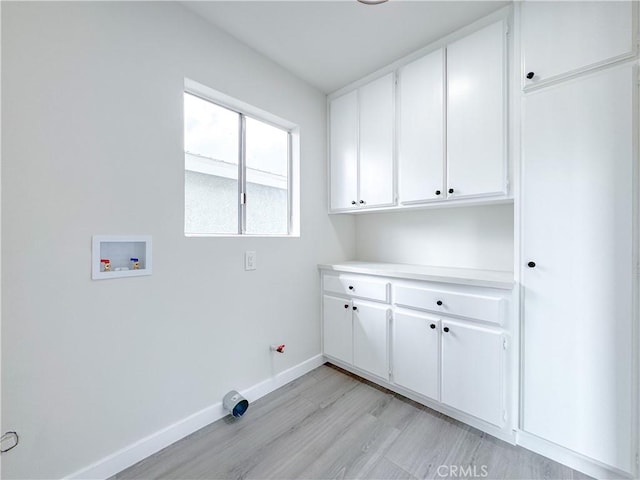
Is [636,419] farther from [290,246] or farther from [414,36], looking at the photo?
[414,36]

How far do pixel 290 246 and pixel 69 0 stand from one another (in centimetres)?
170

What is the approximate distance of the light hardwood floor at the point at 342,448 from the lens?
133 cm

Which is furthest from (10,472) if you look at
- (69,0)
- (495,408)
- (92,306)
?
(495,408)

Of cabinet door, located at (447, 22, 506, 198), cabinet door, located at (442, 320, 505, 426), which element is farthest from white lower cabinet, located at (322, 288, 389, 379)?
cabinet door, located at (447, 22, 506, 198)

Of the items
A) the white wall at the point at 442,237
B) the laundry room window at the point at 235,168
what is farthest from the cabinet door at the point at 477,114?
the laundry room window at the point at 235,168

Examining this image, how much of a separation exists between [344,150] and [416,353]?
169 centimetres

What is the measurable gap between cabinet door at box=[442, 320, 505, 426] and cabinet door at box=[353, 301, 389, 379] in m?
0.42

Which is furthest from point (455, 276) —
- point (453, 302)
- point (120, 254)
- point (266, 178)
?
point (120, 254)

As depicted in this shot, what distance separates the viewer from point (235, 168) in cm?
197

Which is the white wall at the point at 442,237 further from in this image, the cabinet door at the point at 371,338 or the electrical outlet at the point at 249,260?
the electrical outlet at the point at 249,260

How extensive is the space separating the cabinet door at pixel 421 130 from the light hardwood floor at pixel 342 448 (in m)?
1.44

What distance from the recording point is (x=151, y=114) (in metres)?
1.45

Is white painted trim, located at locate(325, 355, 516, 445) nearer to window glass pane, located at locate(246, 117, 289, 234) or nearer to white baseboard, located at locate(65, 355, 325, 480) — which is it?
white baseboard, located at locate(65, 355, 325, 480)

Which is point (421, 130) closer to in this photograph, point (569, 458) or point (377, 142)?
point (377, 142)
